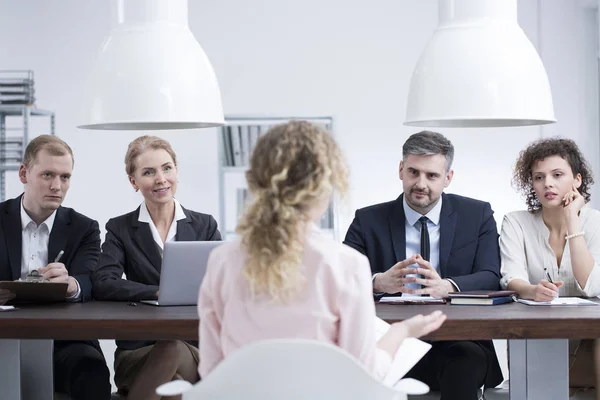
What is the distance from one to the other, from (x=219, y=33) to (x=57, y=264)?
12.6ft

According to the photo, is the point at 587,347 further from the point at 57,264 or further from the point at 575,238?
the point at 57,264

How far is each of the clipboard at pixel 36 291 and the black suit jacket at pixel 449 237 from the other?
3.95 feet

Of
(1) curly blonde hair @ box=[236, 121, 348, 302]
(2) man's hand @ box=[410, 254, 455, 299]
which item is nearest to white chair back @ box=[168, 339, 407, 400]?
(1) curly blonde hair @ box=[236, 121, 348, 302]

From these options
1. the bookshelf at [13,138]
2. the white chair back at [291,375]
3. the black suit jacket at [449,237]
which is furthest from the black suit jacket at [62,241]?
the bookshelf at [13,138]

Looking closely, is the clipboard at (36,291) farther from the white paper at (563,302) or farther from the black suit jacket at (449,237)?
the white paper at (563,302)

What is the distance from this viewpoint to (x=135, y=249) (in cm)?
356

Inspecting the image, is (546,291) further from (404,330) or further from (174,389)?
(174,389)

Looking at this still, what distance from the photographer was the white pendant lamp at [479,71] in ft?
8.81

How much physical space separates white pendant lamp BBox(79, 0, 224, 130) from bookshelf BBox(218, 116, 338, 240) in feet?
12.8

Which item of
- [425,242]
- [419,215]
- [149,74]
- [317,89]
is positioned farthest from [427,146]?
[317,89]

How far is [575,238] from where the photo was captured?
337cm

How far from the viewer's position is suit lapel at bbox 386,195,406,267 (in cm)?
357

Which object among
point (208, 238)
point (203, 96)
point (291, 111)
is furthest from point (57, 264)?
point (291, 111)

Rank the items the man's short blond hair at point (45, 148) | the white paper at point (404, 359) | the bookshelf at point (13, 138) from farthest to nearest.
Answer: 1. the bookshelf at point (13, 138)
2. the man's short blond hair at point (45, 148)
3. the white paper at point (404, 359)
